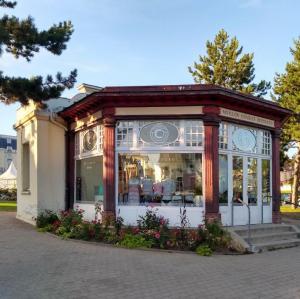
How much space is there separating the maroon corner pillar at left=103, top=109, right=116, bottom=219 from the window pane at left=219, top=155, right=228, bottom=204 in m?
3.11

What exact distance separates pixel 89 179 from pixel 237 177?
4706 millimetres

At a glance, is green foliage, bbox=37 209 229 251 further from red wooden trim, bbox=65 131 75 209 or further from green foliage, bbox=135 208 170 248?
red wooden trim, bbox=65 131 75 209

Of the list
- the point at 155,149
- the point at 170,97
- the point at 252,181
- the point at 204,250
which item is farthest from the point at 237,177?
the point at 204,250

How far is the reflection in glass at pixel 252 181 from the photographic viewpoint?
48.4 feet

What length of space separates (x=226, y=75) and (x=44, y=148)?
21208mm

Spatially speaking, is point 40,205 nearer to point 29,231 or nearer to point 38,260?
point 29,231

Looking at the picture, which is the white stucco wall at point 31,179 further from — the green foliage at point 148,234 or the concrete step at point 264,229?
the concrete step at point 264,229

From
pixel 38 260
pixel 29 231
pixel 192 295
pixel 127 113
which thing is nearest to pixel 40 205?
pixel 29 231

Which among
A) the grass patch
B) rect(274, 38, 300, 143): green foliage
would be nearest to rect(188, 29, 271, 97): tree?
rect(274, 38, 300, 143): green foliage

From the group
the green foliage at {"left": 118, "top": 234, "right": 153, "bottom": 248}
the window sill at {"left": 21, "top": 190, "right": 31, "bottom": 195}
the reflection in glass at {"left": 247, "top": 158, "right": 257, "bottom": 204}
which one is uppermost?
the reflection in glass at {"left": 247, "top": 158, "right": 257, "bottom": 204}

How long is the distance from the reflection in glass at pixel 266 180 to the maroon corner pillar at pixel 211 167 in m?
2.74

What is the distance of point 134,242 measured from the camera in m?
11.8

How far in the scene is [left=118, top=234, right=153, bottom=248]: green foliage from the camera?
11.7 m

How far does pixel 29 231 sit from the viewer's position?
A: 1462 centimetres
